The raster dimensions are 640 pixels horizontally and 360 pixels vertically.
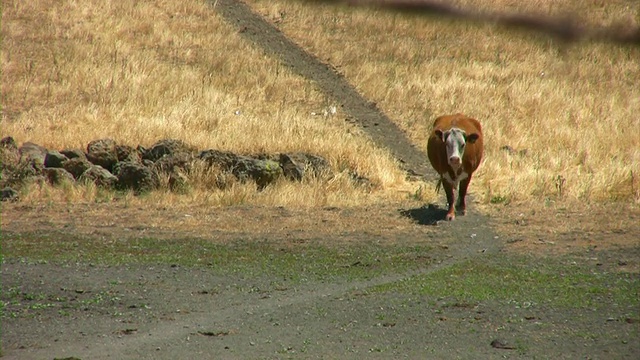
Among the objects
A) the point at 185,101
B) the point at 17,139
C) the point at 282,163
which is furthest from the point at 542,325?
the point at 185,101

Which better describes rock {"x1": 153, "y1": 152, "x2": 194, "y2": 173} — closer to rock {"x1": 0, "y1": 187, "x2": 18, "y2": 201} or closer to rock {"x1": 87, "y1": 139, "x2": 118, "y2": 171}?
rock {"x1": 87, "y1": 139, "x2": 118, "y2": 171}

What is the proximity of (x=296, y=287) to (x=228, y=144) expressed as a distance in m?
8.64

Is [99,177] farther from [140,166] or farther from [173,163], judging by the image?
[173,163]

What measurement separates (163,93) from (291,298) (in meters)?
14.7

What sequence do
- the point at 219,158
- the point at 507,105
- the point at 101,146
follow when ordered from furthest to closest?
the point at 507,105, the point at 219,158, the point at 101,146

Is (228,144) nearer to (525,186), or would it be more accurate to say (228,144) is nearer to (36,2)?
(525,186)

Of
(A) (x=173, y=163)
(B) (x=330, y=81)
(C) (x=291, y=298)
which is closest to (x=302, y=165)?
(A) (x=173, y=163)

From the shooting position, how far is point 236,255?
38.3 feet

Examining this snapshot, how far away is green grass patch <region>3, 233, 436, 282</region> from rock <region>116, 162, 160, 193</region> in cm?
337

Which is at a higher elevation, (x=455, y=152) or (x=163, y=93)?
(x=455, y=152)

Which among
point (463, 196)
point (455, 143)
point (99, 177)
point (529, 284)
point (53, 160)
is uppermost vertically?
point (455, 143)

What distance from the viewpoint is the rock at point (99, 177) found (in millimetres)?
15750

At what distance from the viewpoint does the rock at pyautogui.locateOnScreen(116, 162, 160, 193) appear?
Result: 15.9 metres

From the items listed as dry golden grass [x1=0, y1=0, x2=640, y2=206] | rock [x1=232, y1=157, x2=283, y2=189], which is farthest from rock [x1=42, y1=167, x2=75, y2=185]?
rock [x1=232, y1=157, x2=283, y2=189]
